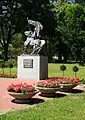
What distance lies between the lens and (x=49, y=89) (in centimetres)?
1527

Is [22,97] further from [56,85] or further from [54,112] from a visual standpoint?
[54,112]

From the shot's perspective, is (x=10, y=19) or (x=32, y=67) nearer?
(x=32, y=67)

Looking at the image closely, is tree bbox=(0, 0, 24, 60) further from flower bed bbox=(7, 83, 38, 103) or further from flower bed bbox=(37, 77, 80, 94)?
flower bed bbox=(7, 83, 38, 103)

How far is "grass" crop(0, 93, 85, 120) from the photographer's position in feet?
33.9

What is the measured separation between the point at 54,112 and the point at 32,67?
38.5ft

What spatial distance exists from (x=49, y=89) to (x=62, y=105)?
8.57ft

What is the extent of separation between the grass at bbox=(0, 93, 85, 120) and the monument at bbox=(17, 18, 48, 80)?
8.68 m

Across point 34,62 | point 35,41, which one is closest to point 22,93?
point 34,62

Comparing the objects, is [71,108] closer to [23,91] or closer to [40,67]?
[23,91]

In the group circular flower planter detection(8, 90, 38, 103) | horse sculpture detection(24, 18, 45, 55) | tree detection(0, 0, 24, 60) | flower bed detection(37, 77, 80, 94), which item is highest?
tree detection(0, 0, 24, 60)

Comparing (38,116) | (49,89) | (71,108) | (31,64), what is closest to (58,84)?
(49,89)

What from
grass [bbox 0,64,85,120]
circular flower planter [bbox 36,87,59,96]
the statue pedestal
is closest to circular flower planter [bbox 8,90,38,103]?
grass [bbox 0,64,85,120]

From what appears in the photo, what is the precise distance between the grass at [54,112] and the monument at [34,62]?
28.5 ft

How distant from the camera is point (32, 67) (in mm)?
22844
